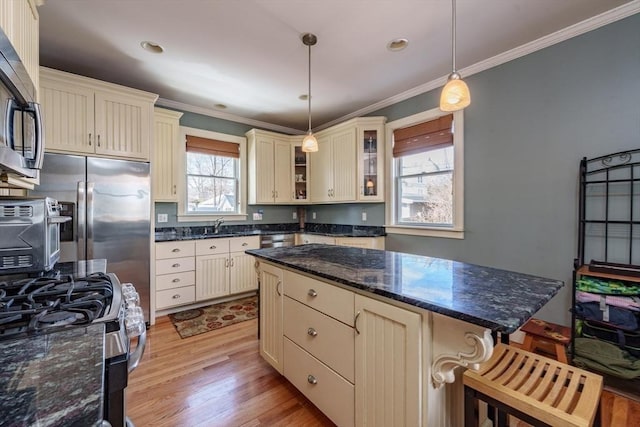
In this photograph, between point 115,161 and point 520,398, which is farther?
point 115,161

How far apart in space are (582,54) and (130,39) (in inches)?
152

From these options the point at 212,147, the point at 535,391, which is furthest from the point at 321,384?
the point at 212,147

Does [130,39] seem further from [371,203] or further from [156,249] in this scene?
[371,203]

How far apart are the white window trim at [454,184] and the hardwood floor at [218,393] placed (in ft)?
5.62

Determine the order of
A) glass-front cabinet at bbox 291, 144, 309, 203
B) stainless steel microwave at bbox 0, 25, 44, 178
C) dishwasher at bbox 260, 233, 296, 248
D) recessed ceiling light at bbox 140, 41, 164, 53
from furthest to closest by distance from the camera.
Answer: glass-front cabinet at bbox 291, 144, 309, 203, dishwasher at bbox 260, 233, 296, 248, recessed ceiling light at bbox 140, 41, 164, 53, stainless steel microwave at bbox 0, 25, 44, 178

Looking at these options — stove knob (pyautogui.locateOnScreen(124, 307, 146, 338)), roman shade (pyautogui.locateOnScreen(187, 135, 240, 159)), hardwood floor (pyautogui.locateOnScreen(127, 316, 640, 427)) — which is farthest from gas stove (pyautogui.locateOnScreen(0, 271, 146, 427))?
roman shade (pyautogui.locateOnScreen(187, 135, 240, 159))

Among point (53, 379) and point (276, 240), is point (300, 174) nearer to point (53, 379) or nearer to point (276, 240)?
point (276, 240)

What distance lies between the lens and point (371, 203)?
402cm

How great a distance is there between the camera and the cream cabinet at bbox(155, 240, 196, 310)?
10.5 feet

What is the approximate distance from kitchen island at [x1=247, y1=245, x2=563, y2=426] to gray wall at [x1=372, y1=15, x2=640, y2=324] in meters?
1.46

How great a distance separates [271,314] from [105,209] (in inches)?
80.0

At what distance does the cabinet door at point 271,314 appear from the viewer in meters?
1.91

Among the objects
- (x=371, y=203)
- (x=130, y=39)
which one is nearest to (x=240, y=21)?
(x=130, y=39)

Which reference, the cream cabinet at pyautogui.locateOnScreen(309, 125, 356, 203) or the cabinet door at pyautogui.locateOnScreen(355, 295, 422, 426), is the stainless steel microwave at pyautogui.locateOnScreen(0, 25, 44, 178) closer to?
the cabinet door at pyautogui.locateOnScreen(355, 295, 422, 426)
